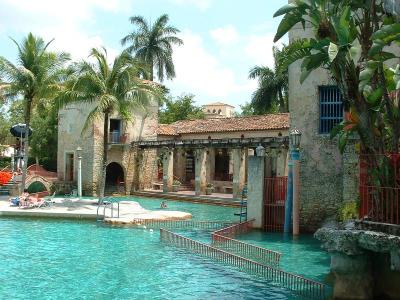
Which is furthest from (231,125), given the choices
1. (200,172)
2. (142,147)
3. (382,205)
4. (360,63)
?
(382,205)

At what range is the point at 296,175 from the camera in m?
19.4

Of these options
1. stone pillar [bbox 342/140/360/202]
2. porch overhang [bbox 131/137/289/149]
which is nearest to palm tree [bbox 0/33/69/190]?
porch overhang [bbox 131/137/289/149]

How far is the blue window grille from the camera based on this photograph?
2005cm

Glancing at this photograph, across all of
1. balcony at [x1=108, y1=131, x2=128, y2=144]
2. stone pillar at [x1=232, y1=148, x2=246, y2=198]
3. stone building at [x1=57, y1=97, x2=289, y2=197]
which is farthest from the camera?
balcony at [x1=108, y1=131, x2=128, y2=144]

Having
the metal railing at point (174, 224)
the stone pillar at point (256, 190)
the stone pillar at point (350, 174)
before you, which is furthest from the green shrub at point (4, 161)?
the stone pillar at point (350, 174)

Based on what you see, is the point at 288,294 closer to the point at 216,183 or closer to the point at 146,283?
the point at 146,283


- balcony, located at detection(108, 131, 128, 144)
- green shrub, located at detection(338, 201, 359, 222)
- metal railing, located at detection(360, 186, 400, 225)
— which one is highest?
balcony, located at detection(108, 131, 128, 144)

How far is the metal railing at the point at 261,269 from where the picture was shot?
11795 mm

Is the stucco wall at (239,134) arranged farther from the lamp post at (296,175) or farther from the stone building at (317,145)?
the lamp post at (296,175)

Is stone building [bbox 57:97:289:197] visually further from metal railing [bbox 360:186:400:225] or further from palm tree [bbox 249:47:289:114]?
metal railing [bbox 360:186:400:225]

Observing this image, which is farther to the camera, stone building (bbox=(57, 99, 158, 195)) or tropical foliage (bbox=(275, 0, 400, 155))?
stone building (bbox=(57, 99, 158, 195))

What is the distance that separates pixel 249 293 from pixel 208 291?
940 mm

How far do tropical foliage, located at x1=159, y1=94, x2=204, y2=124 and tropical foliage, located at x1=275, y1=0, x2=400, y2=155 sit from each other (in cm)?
5187

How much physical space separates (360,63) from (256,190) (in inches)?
399
